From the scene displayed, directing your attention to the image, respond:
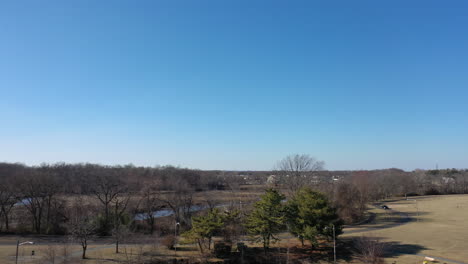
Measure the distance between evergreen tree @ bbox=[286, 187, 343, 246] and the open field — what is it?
6.42 meters

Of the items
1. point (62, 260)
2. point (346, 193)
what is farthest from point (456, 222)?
point (62, 260)

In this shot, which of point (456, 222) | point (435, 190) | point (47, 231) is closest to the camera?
point (47, 231)

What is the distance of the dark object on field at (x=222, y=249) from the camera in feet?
106

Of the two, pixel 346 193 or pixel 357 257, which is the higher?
pixel 346 193

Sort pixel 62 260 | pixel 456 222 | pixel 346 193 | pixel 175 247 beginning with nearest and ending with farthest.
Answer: pixel 62 260, pixel 175 247, pixel 456 222, pixel 346 193

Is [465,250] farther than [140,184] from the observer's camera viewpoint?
No

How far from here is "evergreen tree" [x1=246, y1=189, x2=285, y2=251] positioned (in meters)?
31.7

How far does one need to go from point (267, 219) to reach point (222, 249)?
600 cm

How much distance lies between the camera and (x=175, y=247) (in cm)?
3359

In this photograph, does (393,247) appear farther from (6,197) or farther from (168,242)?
(6,197)

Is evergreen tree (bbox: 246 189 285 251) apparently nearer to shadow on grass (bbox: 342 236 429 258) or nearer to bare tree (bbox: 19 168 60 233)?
shadow on grass (bbox: 342 236 429 258)

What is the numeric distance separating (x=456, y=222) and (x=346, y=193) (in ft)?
61.1

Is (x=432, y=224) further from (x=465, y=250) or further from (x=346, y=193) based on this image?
(x=465, y=250)

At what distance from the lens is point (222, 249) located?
32.6 meters
